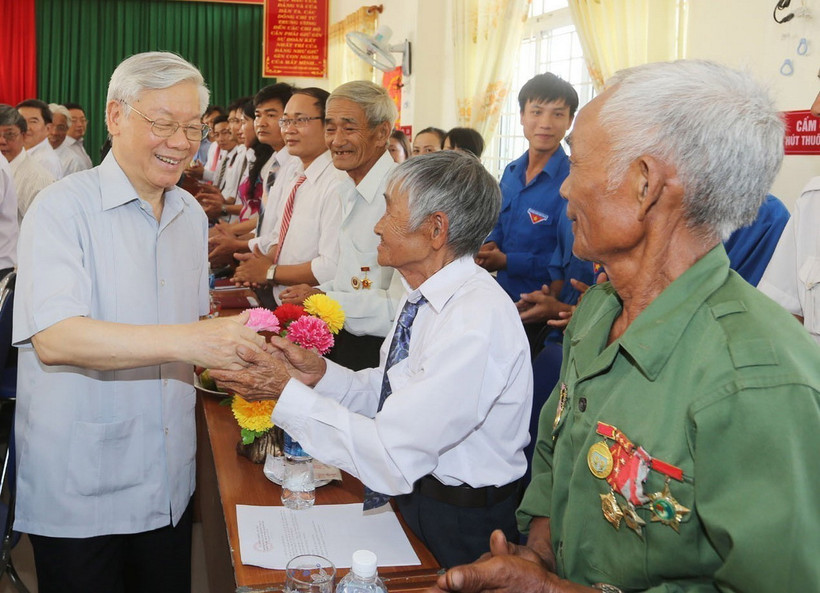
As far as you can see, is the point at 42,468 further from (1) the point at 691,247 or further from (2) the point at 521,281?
(2) the point at 521,281

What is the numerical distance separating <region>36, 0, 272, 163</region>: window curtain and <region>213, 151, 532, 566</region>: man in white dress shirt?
1261 cm

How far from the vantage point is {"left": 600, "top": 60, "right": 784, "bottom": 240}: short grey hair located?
3.50ft

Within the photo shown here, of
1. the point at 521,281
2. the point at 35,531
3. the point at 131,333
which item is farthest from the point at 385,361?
the point at 521,281

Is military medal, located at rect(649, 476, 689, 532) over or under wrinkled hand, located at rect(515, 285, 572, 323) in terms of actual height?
under

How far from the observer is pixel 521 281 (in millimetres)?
3559

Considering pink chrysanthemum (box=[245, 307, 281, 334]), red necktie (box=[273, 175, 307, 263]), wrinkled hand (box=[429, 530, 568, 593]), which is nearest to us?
wrinkled hand (box=[429, 530, 568, 593])

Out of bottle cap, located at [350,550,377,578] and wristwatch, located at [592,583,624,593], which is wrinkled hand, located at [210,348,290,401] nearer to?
bottle cap, located at [350,550,377,578]

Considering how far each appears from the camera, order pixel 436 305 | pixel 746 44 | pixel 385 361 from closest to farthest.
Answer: pixel 436 305 → pixel 385 361 → pixel 746 44

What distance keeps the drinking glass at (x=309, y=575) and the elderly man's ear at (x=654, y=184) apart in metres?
0.81

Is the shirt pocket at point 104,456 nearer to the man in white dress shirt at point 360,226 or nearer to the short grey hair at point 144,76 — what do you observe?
the short grey hair at point 144,76

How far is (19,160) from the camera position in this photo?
19.9 feet

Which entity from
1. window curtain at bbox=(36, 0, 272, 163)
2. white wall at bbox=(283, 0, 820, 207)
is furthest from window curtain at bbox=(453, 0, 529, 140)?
window curtain at bbox=(36, 0, 272, 163)

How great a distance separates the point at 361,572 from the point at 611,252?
2.18 ft

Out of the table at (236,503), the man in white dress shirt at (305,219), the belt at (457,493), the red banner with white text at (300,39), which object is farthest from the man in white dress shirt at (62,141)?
the belt at (457,493)
